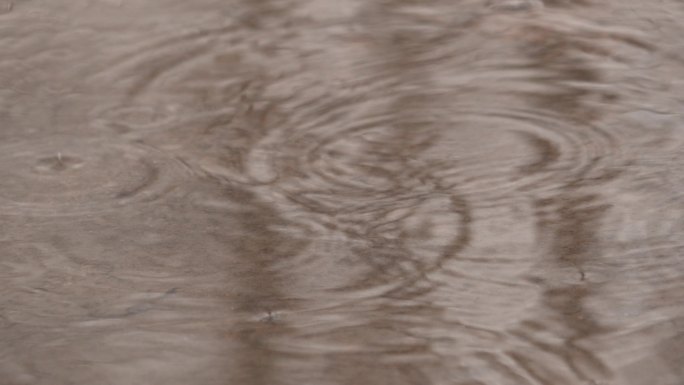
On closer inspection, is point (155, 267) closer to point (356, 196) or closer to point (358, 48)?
point (356, 196)

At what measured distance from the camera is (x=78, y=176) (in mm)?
2486

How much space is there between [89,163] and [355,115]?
0.57 meters

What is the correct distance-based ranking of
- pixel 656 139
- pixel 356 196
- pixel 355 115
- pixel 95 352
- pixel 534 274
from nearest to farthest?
1. pixel 95 352
2. pixel 534 274
3. pixel 356 196
4. pixel 656 139
5. pixel 355 115

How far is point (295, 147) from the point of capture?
2.61m

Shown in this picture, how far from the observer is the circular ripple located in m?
2.38

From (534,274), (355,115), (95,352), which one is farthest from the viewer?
(355,115)

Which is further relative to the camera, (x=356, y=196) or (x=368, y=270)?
(x=356, y=196)

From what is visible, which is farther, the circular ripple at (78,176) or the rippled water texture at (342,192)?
the circular ripple at (78,176)

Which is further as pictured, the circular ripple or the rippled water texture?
the circular ripple

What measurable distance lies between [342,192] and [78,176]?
1.68 feet

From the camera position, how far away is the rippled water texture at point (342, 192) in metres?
1.90

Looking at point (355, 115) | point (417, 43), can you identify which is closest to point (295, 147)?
point (355, 115)

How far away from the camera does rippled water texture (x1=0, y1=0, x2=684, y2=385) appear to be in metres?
1.90

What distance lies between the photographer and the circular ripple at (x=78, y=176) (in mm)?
2379
